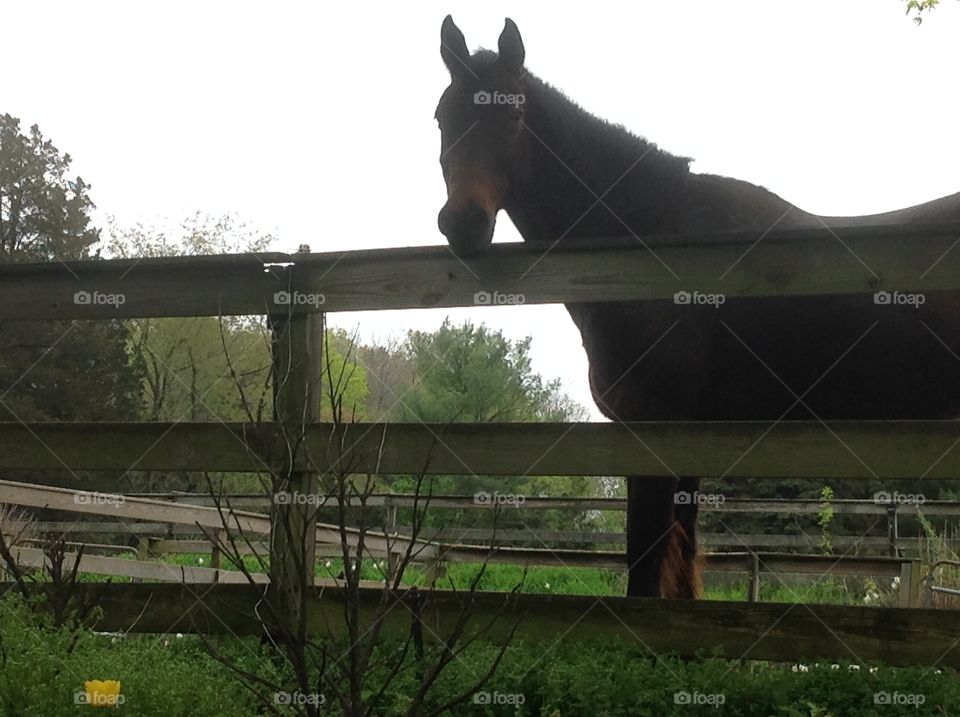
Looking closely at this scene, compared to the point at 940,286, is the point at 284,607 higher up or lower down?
lower down

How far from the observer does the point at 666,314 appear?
3963mm

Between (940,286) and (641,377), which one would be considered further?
(641,377)

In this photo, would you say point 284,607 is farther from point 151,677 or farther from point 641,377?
point 641,377

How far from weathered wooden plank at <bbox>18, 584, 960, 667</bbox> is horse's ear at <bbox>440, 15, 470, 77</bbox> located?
9.21ft

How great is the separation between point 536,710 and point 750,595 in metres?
3.77

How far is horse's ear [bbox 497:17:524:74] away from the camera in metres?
4.63

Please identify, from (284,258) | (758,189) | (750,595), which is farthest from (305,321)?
(750,595)

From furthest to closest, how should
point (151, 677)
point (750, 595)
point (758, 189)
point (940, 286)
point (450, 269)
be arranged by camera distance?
point (750, 595), point (758, 189), point (450, 269), point (940, 286), point (151, 677)

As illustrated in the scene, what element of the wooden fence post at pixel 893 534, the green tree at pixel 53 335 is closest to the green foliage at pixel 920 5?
the wooden fence post at pixel 893 534

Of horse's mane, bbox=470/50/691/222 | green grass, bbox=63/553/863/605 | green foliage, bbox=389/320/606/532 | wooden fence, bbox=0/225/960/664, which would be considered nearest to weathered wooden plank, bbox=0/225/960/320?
wooden fence, bbox=0/225/960/664

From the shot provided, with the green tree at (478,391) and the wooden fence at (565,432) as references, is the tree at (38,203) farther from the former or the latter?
the wooden fence at (565,432)

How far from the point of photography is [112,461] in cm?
334

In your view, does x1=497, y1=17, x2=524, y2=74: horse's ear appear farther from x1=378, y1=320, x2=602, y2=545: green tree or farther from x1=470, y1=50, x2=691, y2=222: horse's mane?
x1=378, y1=320, x2=602, y2=545: green tree

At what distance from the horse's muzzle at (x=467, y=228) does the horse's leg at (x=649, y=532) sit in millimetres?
1163
